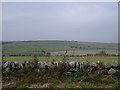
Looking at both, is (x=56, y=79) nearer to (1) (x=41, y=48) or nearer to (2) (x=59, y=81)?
(2) (x=59, y=81)

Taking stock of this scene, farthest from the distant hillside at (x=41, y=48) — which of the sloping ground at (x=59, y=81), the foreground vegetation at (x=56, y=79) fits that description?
the sloping ground at (x=59, y=81)

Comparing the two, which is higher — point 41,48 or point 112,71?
point 41,48

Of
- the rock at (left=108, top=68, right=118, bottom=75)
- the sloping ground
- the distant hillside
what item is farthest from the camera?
the distant hillside

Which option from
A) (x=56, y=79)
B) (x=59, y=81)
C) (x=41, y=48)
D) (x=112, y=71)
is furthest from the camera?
(x=41, y=48)

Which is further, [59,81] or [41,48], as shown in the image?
[41,48]

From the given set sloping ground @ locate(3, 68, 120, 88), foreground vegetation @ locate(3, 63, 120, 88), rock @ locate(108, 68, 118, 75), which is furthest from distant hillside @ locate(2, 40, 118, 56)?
rock @ locate(108, 68, 118, 75)

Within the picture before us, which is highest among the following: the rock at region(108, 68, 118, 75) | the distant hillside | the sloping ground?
the distant hillside

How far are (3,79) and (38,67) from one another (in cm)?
206

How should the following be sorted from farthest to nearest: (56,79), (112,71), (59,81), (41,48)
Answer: (41,48) → (112,71) → (56,79) → (59,81)

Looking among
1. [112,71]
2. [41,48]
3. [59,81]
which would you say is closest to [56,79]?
[59,81]

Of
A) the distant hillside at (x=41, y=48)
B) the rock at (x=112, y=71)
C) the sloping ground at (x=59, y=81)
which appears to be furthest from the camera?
the distant hillside at (x=41, y=48)

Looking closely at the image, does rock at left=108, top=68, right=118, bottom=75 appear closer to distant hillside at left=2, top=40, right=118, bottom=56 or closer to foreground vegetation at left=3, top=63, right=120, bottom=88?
foreground vegetation at left=3, top=63, right=120, bottom=88

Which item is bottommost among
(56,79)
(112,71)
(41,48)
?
(56,79)

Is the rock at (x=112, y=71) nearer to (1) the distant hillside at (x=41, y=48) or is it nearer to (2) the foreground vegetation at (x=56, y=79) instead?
(2) the foreground vegetation at (x=56, y=79)
